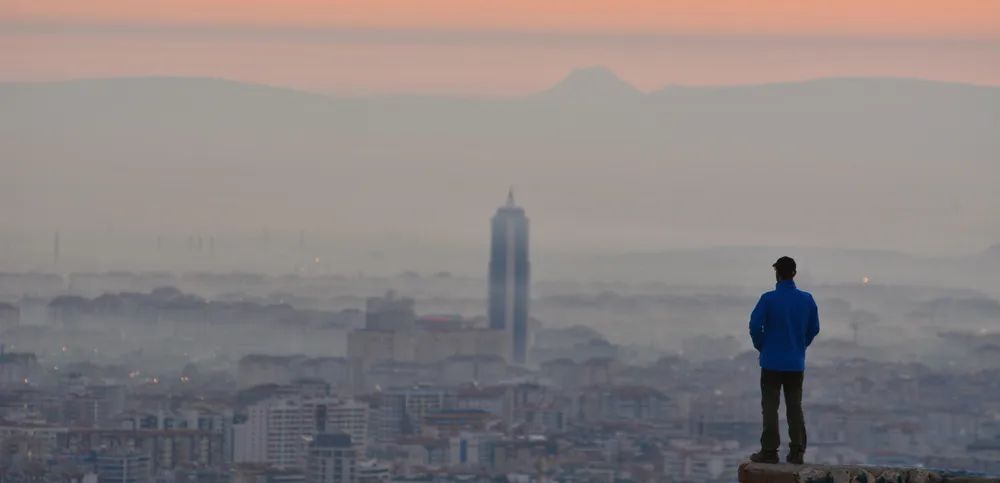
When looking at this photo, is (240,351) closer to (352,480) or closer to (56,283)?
(56,283)

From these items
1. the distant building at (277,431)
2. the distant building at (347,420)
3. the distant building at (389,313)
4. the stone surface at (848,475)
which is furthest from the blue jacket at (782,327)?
the distant building at (389,313)

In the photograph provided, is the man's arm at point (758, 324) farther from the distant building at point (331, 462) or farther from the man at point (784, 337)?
the distant building at point (331, 462)

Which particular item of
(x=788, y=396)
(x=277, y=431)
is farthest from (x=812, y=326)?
(x=277, y=431)

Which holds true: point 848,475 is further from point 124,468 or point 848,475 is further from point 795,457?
point 124,468

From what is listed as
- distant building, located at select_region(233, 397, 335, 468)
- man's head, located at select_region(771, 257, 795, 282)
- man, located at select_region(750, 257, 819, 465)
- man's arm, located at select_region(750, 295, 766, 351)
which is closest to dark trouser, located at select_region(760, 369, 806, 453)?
man, located at select_region(750, 257, 819, 465)

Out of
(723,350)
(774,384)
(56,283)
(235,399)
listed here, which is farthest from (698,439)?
(774,384)
